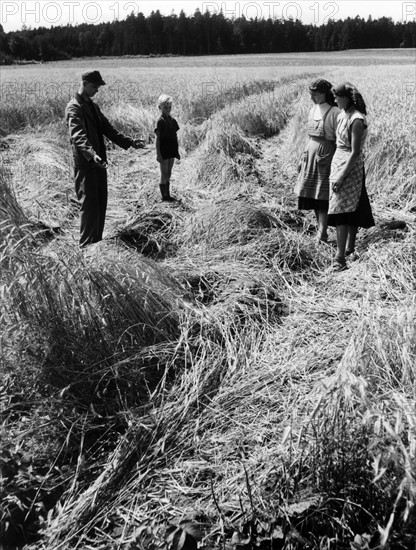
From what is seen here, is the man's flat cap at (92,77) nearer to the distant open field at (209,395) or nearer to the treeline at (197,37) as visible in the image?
the distant open field at (209,395)

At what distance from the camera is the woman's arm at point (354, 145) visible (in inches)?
163

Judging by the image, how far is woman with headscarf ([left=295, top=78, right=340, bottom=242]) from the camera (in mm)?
4707

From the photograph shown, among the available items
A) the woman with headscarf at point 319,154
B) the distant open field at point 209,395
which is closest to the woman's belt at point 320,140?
the woman with headscarf at point 319,154

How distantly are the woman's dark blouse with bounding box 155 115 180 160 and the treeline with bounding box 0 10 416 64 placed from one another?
54081 millimetres

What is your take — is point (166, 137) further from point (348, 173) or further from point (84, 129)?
point (348, 173)

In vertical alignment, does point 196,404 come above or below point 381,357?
below

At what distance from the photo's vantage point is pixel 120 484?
233 cm

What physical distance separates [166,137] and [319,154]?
249cm

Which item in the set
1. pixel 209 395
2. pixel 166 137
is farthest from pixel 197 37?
pixel 209 395

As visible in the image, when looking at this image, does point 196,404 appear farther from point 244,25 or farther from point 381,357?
point 244,25

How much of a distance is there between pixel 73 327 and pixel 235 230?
7.80 ft

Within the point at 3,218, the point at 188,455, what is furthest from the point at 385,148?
the point at 188,455

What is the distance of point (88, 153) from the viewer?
14.8 feet

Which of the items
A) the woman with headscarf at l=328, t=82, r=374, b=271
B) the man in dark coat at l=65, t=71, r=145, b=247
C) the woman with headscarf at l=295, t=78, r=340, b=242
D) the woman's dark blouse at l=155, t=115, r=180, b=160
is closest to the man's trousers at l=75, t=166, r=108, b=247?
the man in dark coat at l=65, t=71, r=145, b=247
